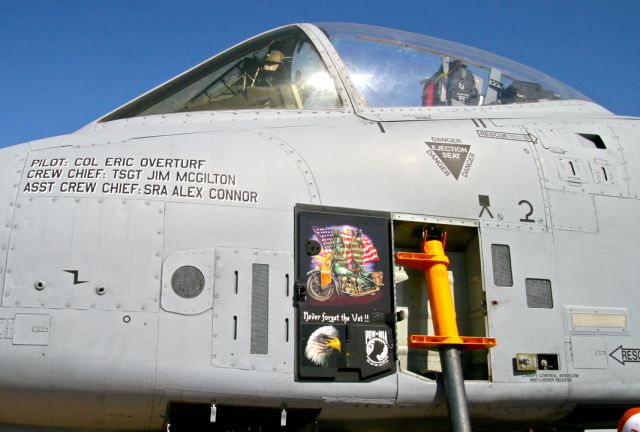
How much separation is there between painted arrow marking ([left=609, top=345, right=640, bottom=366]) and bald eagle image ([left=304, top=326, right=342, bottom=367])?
8.19ft

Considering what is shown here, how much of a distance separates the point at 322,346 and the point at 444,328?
3.25 ft

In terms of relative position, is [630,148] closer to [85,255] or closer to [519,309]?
[519,309]

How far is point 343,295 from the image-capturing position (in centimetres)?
544

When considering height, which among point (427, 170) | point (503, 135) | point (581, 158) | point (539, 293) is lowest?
point (539, 293)

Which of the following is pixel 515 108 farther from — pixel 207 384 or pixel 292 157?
pixel 207 384

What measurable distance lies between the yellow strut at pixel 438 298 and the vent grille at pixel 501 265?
1.46 ft

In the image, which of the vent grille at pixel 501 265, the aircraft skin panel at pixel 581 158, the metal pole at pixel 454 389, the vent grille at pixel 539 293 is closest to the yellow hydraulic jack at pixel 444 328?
the metal pole at pixel 454 389

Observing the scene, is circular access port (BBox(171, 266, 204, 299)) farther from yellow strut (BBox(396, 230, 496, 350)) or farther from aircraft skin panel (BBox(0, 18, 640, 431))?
yellow strut (BBox(396, 230, 496, 350))

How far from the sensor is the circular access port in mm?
5078

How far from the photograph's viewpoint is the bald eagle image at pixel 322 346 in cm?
520

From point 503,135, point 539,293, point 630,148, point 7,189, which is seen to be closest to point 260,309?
point 7,189

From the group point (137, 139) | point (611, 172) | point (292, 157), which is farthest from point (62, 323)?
point (611, 172)

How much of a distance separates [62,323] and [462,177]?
338cm

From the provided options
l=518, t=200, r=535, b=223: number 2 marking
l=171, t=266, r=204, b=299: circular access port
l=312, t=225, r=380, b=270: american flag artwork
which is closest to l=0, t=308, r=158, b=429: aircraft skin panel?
l=171, t=266, r=204, b=299: circular access port
